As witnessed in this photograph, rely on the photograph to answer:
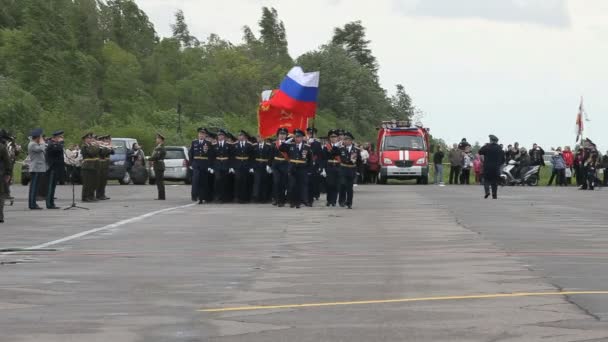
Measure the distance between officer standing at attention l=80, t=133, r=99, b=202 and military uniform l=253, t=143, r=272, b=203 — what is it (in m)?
4.07

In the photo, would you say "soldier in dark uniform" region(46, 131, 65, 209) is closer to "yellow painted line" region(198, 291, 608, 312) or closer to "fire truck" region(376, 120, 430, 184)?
"yellow painted line" region(198, 291, 608, 312)

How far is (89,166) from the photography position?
117ft

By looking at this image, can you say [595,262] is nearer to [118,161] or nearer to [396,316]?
[396,316]

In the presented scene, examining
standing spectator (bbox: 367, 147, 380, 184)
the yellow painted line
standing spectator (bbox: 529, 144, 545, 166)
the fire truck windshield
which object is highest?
the fire truck windshield

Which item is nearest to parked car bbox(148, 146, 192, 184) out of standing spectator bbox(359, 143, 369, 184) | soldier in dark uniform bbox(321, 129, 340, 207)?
standing spectator bbox(359, 143, 369, 184)

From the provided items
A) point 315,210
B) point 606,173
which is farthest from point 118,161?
point 315,210

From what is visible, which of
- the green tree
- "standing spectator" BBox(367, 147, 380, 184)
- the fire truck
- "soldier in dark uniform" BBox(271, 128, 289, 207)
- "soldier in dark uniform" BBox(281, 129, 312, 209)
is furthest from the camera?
the green tree

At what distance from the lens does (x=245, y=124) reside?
98.6 metres

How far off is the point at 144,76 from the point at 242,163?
415ft

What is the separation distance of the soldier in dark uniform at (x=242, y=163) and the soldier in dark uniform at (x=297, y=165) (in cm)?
224

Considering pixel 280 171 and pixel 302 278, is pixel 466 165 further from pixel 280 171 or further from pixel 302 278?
pixel 302 278

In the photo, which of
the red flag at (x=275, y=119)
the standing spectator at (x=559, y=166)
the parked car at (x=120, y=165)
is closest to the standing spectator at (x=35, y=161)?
the red flag at (x=275, y=119)

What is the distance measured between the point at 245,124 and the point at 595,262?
8226 cm

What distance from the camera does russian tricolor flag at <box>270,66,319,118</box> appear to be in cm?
3888
